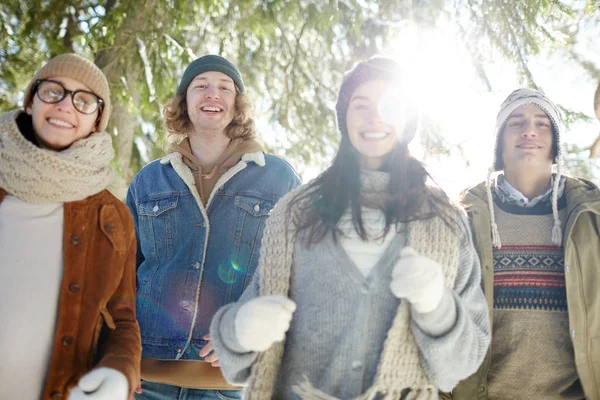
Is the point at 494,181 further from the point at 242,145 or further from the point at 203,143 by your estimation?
the point at 203,143

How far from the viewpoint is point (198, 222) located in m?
2.68

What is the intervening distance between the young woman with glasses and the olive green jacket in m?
1.33

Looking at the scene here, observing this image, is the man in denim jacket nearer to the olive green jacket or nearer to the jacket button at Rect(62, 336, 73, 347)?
the jacket button at Rect(62, 336, 73, 347)

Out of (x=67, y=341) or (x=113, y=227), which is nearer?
(x=67, y=341)

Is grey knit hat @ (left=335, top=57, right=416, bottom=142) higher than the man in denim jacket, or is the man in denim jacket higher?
grey knit hat @ (left=335, top=57, right=416, bottom=142)

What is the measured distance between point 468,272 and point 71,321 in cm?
129

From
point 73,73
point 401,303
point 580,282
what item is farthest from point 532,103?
point 73,73

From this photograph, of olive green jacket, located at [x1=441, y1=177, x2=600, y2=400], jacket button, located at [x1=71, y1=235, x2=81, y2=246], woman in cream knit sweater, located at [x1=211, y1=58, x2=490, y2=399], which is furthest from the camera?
olive green jacket, located at [x1=441, y1=177, x2=600, y2=400]

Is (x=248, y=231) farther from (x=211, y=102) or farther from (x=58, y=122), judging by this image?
(x=58, y=122)

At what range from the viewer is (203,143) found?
2.90 metres

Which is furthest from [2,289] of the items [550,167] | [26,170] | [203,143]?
[550,167]

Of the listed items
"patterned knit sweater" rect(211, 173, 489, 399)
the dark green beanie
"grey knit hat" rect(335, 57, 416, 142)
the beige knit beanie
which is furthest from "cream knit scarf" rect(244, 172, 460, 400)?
the dark green beanie

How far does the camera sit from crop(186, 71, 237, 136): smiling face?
284cm

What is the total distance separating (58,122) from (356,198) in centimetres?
106
